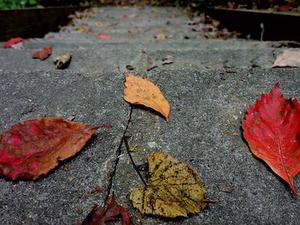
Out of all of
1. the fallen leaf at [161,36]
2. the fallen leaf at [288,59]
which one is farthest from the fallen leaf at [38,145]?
the fallen leaf at [161,36]

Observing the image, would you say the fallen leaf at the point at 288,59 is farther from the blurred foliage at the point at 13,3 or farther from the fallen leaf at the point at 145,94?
the blurred foliage at the point at 13,3

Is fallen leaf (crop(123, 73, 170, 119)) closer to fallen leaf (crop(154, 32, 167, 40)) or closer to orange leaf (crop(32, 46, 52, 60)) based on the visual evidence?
orange leaf (crop(32, 46, 52, 60))

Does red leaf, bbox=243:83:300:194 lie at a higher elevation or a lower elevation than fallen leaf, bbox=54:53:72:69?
lower

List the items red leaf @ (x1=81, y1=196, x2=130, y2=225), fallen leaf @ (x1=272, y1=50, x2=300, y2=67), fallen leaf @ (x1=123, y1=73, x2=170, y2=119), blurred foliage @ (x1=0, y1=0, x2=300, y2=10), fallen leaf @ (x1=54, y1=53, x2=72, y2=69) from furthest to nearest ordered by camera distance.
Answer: blurred foliage @ (x1=0, y1=0, x2=300, y2=10) < fallen leaf @ (x1=54, y1=53, x2=72, y2=69) < fallen leaf @ (x1=272, y1=50, x2=300, y2=67) < fallen leaf @ (x1=123, y1=73, x2=170, y2=119) < red leaf @ (x1=81, y1=196, x2=130, y2=225)

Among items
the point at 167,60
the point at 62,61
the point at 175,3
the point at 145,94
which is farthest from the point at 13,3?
the point at 145,94

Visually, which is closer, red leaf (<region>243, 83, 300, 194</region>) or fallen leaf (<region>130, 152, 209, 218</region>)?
fallen leaf (<region>130, 152, 209, 218</region>)

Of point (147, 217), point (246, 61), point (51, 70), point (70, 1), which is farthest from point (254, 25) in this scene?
point (70, 1)

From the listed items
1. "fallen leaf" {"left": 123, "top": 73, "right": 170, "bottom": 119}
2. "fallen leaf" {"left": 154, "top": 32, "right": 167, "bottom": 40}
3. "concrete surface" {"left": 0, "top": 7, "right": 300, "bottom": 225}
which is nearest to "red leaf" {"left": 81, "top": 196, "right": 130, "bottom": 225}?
"concrete surface" {"left": 0, "top": 7, "right": 300, "bottom": 225}
